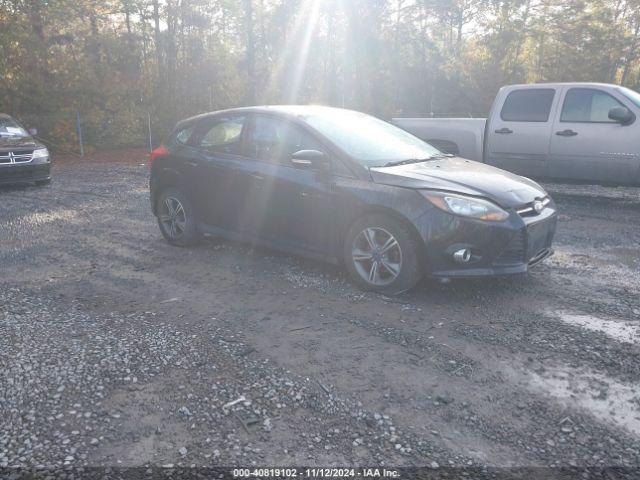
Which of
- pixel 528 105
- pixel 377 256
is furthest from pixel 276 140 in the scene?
pixel 528 105

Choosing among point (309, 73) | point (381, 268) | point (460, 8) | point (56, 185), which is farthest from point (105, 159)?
point (460, 8)

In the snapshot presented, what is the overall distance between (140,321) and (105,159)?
15.5 metres


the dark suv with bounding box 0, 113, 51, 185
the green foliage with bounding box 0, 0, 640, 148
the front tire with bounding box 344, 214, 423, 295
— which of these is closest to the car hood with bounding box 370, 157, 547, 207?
the front tire with bounding box 344, 214, 423, 295

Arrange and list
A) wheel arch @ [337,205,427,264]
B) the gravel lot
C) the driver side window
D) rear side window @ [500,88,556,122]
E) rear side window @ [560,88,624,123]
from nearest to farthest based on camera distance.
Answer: the gravel lot → wheel arch @ [337,205,427,264] → the driver side window → rear side window @ [560,88,624,123] → rear side window @ [500,88,556,122]

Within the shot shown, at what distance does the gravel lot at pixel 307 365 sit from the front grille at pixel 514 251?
34 centimetres

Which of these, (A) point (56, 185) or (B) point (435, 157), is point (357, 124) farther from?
(A) point (56, 185)

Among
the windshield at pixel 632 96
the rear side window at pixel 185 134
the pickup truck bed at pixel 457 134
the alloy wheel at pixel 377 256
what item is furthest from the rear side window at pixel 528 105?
the alloy wheel at pixel 377 256

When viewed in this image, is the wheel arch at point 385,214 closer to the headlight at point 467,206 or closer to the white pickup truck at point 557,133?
the headlight at point 467,206

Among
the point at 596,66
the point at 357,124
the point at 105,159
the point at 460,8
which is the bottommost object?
the point at 105,159

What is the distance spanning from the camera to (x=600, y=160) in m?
8.90

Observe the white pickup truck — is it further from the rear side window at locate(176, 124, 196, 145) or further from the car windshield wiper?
the rear side window at locate(176, 124, 196, 145)

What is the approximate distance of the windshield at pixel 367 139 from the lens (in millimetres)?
5355

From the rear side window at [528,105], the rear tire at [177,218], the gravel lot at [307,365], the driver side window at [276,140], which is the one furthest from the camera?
the rear side window at [528,105]

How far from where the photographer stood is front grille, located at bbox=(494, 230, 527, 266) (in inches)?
183
